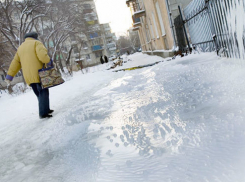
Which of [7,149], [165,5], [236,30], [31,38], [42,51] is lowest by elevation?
[7,149]

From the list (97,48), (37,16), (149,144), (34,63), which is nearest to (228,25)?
(149,144)

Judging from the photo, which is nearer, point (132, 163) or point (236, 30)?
point (132, 163)

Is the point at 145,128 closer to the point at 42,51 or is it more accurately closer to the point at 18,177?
Answer: the point at 18,177

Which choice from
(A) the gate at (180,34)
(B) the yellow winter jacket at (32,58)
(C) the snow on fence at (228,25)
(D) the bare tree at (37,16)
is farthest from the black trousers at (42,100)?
(D) the bare tree at (37,16)

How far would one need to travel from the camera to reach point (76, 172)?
5.88 feet

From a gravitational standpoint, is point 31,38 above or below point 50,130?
above

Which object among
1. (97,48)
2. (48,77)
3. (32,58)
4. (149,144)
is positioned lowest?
(149,144)

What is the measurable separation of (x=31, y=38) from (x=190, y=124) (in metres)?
3.69

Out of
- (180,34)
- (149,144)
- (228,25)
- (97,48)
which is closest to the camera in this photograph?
(149,144)

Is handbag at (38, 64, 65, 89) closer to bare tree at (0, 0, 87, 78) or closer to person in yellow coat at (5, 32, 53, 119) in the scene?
person in yellow coat at (5, 32, 53, 119)

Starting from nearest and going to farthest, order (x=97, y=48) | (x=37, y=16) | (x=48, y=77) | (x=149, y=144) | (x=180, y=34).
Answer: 1. (x=149, y=144)
2. (x=48, y=77)
3. (x=180, y=34)
4. (x=37, y=16)
5. (x=97, y=48)

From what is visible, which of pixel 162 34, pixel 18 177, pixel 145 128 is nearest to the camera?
pixel 18 177

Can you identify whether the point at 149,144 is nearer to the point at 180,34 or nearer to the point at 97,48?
the point at 180,34

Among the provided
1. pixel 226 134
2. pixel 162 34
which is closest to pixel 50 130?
pixel 226 134
